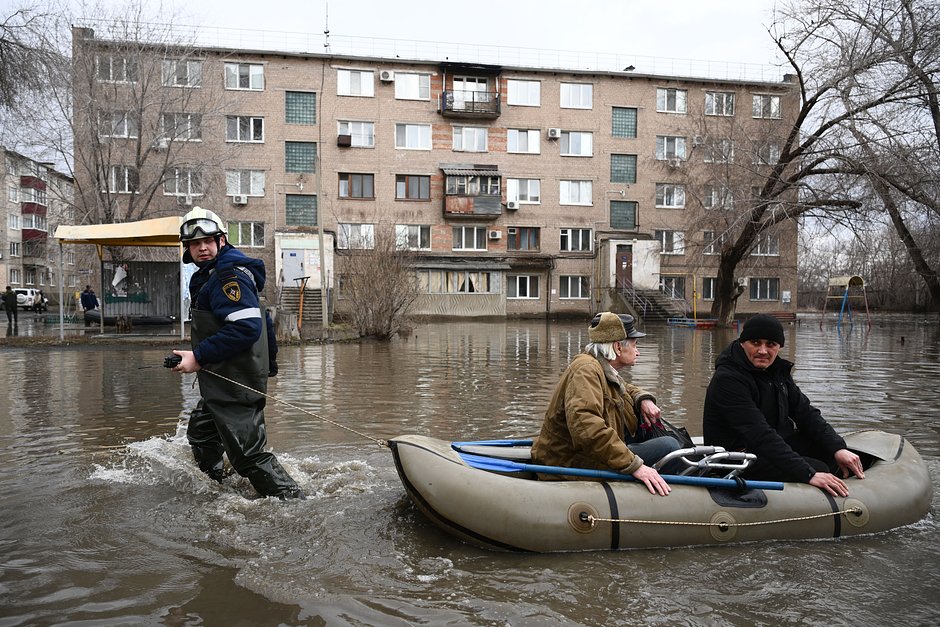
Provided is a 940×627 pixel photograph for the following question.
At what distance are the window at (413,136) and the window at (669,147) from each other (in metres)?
13.3

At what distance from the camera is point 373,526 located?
5133 mm

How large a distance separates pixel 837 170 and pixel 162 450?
78.9 ft

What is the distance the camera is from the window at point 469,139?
40156 mm

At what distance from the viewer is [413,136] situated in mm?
39656

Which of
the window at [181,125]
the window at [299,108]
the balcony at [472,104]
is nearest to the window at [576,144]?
the balcony at [472,104]

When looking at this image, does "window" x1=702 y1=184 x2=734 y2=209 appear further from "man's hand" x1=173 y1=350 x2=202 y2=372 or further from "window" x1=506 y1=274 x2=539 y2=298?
"man's hand" x1=173 y1=350 x2=202 y2=372

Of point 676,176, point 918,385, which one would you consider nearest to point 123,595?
point 918,385

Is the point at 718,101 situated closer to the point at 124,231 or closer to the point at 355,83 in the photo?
the point at 355,83

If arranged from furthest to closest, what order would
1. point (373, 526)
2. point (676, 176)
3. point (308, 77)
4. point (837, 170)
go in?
point (676, 176)
point (308, 77)
point (837, 170)
point (373, 526)

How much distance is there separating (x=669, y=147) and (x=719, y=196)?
15.5 m

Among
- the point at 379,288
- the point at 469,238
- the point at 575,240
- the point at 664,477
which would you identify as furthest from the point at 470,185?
the point at 664,477

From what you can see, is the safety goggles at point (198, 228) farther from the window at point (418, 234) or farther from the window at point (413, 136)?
the window at point (413, 136)

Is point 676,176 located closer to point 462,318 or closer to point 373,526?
point 462,318

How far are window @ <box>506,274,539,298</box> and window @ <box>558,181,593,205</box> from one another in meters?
4.66
